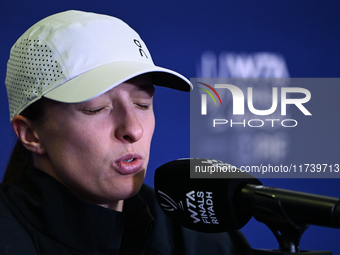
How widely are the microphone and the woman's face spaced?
0.21 ft

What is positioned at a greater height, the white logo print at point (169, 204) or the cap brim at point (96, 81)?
the cap brim at point (96, 81)

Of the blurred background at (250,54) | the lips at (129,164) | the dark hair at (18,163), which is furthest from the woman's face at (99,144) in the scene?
the blurred background at (250,54)

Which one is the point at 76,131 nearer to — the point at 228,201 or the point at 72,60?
the point at 72,60

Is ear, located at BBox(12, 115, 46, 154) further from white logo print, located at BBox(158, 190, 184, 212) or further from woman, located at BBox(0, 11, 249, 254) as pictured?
white logo print, located at BBox(158, 190, 184, 212)

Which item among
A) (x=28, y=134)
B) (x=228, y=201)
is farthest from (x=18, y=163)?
(x=228, y=201)

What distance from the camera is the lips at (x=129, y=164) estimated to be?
2.35 feet

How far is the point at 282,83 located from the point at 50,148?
4.73 ft

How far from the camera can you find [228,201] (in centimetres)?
59

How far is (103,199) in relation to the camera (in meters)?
0.76

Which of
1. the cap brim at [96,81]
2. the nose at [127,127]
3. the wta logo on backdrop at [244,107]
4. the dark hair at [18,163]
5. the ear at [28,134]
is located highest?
the cap brim at [96,81]

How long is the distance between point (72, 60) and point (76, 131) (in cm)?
13

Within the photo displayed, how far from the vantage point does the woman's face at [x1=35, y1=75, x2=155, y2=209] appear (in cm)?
71

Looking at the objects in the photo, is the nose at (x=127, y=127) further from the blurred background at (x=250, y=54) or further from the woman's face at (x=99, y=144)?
the blurred background at (x=250, y=54)

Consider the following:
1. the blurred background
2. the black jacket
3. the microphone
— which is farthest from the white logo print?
the blurred background
